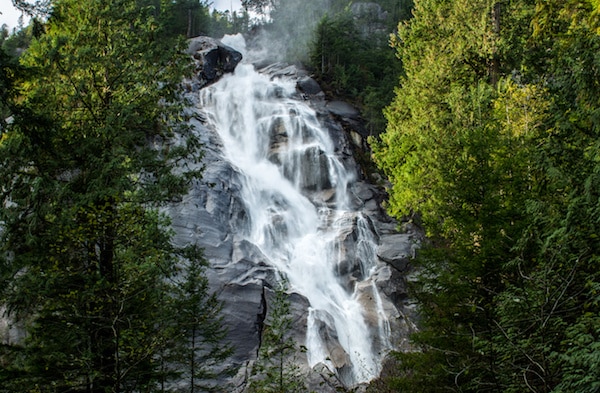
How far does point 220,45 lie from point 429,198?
100 feet

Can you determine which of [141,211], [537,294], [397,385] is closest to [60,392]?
[141,211]

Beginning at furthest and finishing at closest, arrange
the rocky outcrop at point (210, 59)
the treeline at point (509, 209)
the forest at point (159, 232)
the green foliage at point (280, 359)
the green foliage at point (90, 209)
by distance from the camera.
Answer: the rocky outcrop at point (210, 59) < the green foliage at point (280, 359) < the green foliage at point (90, 209) < the forest at point (159, 232) < the treeline at point (509, 209)

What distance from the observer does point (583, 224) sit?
6199 mm

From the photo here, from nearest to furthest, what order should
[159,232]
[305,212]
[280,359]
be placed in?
[159,232] → [280,359] → [305,212]

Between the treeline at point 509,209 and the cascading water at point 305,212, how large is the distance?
197 inches

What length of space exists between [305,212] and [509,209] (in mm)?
16813

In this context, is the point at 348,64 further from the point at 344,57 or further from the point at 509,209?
the point at 509,209

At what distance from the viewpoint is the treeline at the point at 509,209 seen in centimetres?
550

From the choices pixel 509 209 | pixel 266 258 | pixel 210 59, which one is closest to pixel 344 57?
pixel 210 59

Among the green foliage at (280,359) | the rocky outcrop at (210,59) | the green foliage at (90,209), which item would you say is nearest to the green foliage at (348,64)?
the rocky outcrop at (210,59)

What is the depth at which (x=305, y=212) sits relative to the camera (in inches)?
979

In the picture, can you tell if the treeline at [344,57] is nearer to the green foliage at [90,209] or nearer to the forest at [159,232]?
the forest at [159,232]

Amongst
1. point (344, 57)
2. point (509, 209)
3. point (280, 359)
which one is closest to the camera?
point (509, 209)

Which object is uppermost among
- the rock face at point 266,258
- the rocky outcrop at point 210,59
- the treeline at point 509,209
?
the rocky outcrop at point 210,59
